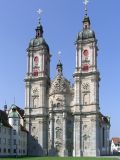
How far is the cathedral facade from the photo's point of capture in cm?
8575

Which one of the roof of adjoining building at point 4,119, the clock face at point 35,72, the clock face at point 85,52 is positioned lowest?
the roof of adjoining building at point 4,119

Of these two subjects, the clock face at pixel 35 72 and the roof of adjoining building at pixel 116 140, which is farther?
the roof of adjoining building at pixel 116 140

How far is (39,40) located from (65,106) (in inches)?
752

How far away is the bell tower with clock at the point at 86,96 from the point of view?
3342 inches

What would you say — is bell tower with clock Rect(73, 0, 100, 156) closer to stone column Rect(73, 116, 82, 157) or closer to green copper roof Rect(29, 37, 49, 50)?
stone column Rect(73, 116, 82, 157)

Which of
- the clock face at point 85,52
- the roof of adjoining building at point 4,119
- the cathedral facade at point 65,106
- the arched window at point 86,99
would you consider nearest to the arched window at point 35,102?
the cathedral facade at point 65,106

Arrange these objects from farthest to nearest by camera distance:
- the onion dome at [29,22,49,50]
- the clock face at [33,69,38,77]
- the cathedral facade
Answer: the onion dome at [29,22,49,50] → the clock face at [33,69,38,77] → the cathedral facade

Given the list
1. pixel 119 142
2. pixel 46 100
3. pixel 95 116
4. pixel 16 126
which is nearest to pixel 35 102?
pixel 46 100

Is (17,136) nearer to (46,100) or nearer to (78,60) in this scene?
(46,100)

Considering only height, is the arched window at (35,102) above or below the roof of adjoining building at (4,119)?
above

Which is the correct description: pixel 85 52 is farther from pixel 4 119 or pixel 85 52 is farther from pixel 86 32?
pixel 4 119

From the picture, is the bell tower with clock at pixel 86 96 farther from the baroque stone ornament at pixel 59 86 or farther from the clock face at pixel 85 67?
the baroque stone ornament at pixel 59 86

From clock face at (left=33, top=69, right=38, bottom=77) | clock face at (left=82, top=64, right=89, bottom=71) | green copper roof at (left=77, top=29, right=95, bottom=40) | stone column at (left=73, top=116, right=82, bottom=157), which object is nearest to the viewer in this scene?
stone column at (left=73, top=116, right=82, bottom=157)

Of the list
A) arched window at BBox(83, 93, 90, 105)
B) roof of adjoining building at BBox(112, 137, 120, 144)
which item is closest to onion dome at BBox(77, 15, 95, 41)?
arched window at BBox(83, 93, 90, 105)
